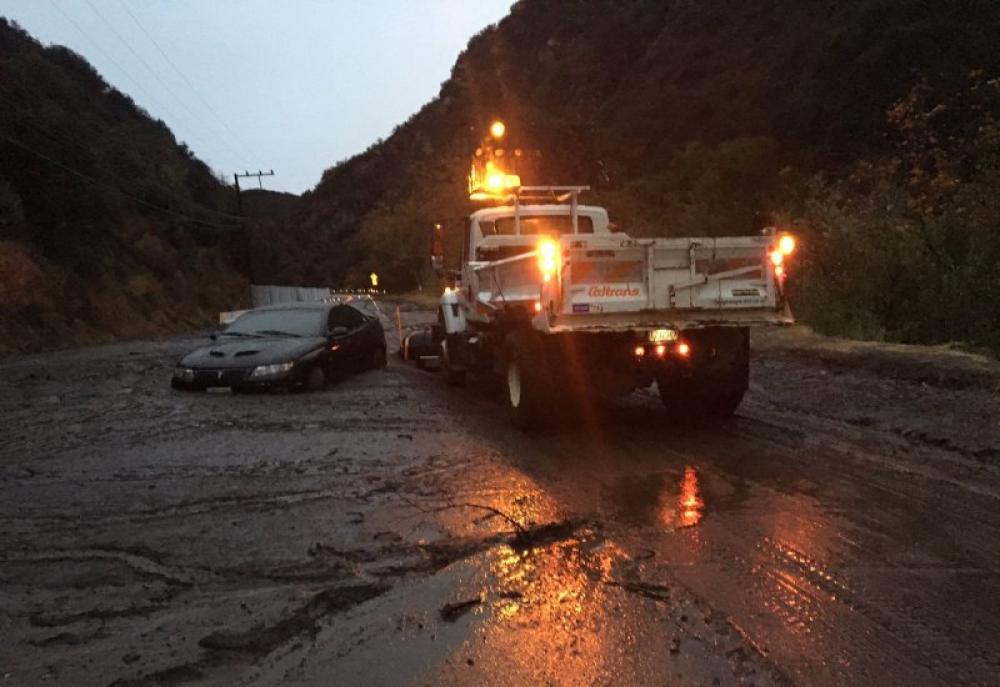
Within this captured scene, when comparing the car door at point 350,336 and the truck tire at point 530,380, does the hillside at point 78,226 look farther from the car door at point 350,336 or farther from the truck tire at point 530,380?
the truck tire at point 530,380

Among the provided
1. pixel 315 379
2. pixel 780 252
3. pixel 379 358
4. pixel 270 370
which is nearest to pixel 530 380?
pixel 780 252

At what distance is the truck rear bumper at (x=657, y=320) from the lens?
8.13 metres

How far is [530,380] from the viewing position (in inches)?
345

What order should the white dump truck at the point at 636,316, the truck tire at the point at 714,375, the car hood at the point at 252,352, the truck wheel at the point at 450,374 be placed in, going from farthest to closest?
the truck wheel at the point at 450,374
the car hood at the point at 252,352
the truck tire at the point at 714,375
the white dump truck at the point at 636,316

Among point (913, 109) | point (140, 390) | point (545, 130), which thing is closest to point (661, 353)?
point (140, 390)

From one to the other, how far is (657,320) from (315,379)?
6003mm

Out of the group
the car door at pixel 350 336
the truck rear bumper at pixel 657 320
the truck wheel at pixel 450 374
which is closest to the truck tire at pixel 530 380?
the truck rear bumper at pixel 657 320

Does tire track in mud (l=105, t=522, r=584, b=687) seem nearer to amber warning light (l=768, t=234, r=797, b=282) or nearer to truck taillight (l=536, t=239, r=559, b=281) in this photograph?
truck taillight (l=536, t=239, r=559, b=281)

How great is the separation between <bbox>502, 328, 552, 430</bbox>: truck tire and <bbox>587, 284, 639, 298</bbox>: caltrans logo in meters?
0.86

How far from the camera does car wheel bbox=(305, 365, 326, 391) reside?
12.6 metres

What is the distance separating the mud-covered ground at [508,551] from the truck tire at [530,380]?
8.8 inches

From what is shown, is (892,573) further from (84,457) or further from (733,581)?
(84,457)

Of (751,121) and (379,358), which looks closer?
(379,358)

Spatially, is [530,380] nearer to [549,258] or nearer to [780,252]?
[549,258]
